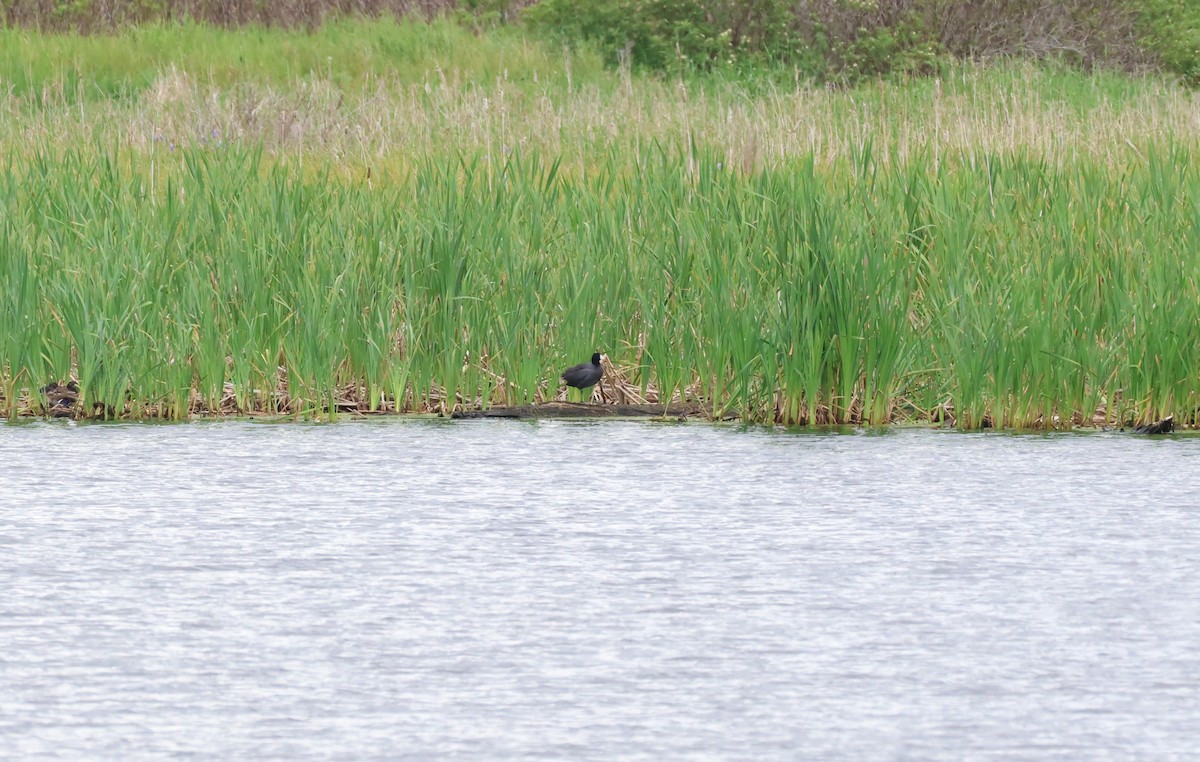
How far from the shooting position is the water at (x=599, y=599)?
13.3ft

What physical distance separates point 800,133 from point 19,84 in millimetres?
10550

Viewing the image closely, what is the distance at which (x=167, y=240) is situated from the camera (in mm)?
9117

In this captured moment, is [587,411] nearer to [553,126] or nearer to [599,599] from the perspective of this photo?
[599,599]

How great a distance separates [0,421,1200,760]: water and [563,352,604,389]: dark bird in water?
0.71 metres

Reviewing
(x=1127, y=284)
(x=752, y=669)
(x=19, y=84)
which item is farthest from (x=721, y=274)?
(x=19, y=84)

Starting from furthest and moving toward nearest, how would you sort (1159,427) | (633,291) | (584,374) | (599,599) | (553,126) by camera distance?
(553,126), (633,291), (584,374), (1159,427), (599,599)

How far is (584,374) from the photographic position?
8430mm

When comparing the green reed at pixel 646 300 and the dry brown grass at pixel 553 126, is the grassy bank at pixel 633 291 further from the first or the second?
the dry brown grass at pixel 553 126

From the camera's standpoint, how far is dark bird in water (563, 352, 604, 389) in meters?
8.43

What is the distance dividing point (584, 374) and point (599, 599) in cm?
337

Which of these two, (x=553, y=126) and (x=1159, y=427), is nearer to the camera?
(x=1159, y=427)

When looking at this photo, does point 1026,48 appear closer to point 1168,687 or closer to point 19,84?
point 19,84

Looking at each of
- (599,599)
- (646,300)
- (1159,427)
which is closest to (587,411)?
(646,300)

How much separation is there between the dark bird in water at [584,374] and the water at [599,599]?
0.71 metres
